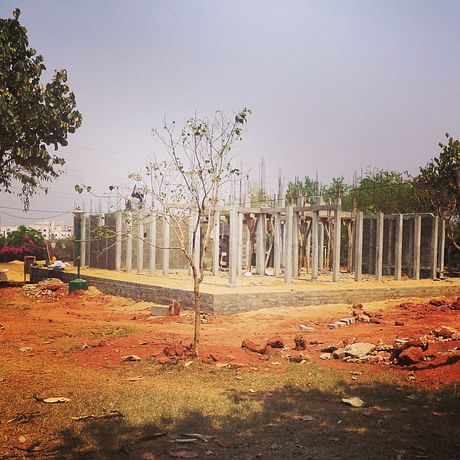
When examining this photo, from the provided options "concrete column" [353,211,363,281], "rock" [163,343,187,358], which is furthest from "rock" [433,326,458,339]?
"concrete column" [353,211,363,281]

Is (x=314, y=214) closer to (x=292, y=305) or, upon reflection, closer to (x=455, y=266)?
(x=292, y=305)

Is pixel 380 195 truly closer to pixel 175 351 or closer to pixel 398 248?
pixel 398 248

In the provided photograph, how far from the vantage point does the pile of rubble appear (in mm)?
21531

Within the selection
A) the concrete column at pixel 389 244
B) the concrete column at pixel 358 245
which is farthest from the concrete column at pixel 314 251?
the concrete column at pixel 389 244

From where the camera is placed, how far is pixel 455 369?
26.5 feet

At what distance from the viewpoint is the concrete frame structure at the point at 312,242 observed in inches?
808

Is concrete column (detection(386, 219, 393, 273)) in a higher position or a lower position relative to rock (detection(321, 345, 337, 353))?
higher

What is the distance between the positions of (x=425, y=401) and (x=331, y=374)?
74.7 inches

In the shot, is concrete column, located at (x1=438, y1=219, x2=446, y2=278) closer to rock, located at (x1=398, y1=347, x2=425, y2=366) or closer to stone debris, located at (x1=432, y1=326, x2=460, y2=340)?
stone debris, located at (x1=432, y1=326, x2=460, y2=340)

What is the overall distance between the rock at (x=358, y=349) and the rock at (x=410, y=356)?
2.84 feet

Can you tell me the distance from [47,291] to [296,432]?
18.8m

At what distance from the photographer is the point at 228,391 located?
751 cm

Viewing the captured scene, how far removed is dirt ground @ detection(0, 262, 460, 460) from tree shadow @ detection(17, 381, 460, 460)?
0.07 ft

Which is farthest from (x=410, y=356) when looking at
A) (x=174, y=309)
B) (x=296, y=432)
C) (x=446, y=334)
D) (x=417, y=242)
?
(x=417, y=242)
